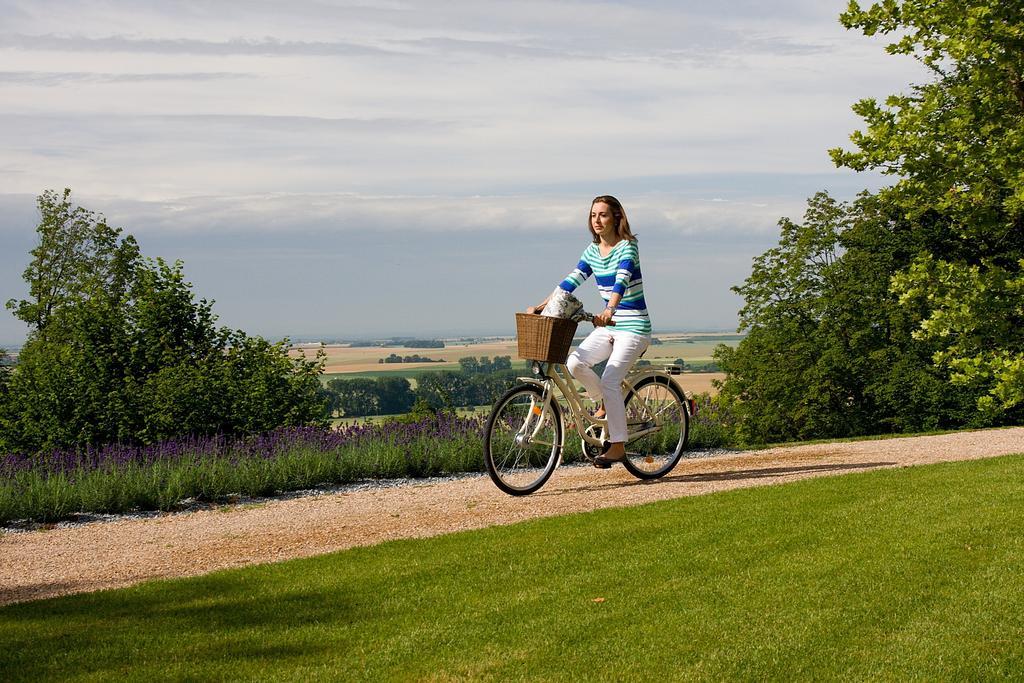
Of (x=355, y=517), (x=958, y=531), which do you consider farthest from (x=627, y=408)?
(x=958, y=531)

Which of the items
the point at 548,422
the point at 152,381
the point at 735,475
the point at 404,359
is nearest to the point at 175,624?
the point at 548,422

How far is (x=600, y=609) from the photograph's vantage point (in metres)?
6.27

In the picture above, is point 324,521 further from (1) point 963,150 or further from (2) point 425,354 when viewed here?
(2) point 425,354

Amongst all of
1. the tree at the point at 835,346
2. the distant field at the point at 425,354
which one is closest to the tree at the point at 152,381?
the distant field at the point at 425,354

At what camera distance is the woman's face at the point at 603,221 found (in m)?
10.1

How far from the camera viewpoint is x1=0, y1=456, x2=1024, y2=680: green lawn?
18.0 feet

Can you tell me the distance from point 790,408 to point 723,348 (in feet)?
12.5

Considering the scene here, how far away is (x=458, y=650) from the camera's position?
18.6 ft

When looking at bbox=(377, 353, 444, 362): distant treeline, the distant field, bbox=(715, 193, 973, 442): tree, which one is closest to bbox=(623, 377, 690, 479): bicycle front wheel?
the distant field

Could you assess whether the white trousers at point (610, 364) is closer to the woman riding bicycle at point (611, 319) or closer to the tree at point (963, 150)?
the woman riding bicycle at point (611, 319)

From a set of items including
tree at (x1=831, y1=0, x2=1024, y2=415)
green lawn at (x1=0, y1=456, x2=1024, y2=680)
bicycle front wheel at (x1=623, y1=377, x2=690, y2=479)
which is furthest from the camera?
tree at (x1=831, y1=0, x2=1024, y2=415)

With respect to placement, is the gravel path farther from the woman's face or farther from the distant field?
the woman's face

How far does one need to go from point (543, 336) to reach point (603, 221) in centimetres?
127

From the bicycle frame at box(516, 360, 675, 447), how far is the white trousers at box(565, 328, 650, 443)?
14 cm
